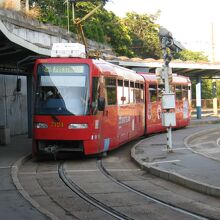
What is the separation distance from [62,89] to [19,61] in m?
5.67

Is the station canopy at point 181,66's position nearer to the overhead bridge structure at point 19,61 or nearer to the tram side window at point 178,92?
the overhead bridge structure at point 19,61

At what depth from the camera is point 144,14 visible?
69.6 metres

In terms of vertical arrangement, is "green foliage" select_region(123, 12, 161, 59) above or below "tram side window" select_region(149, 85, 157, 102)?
above

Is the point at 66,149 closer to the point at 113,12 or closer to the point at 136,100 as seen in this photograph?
the point at 136,100

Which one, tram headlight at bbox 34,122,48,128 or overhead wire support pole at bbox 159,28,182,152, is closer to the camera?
tram headlight at bbox 34,122,48,128

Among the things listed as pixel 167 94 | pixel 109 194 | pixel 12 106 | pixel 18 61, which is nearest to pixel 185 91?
pixel 12 106

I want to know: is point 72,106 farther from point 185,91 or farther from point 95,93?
point 185,91

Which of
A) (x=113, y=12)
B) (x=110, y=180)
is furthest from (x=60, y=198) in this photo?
(x=113, y=12)

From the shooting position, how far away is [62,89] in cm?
1606

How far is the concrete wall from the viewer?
24.8 metres

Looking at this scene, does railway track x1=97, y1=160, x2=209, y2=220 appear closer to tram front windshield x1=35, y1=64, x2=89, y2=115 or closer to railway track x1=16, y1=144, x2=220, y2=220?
railway track x1=16, y1=144, x2=220, y2=220

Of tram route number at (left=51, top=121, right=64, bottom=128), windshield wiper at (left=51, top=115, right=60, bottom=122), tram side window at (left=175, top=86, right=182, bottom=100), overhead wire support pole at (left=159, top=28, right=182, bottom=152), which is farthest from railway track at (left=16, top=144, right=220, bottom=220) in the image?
tram side window at (left=175, top=86, right=182, bottom=100)

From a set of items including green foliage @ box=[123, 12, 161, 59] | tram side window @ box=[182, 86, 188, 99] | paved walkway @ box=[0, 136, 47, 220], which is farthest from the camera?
green foliage @ box=[123, 12, 161, 59]

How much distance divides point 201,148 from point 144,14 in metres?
51.0
